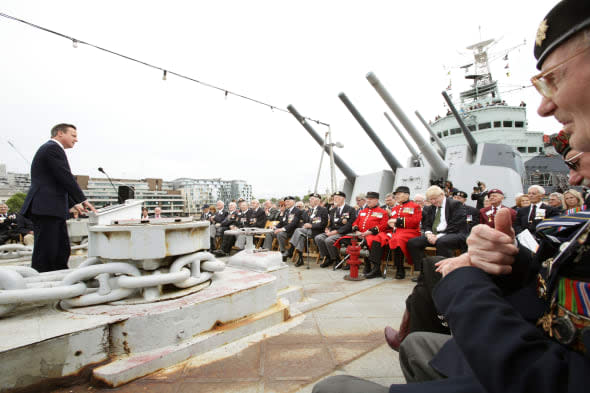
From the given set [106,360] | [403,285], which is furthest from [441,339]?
[403,285]

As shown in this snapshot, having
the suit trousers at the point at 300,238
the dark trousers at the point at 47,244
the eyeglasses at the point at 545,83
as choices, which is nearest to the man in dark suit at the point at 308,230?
the suit trousers at the point at 300,238

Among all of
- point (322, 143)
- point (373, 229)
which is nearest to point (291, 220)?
point (373, 229)

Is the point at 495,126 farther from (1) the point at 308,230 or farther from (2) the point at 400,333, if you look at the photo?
(2) the point at 400,333

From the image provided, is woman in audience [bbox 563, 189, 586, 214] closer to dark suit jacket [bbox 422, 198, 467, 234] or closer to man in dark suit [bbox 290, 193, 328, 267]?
dark suit jacket [bbox 422, 198, 467, 234]

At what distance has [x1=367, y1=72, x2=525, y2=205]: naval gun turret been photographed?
10.4 meters

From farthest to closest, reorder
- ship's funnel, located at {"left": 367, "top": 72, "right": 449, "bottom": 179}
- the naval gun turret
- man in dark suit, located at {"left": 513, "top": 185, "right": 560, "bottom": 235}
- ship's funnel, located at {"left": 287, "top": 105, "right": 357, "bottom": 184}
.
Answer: ship's funnel, located at {"left": 287, "top": 105, "right": 357, "bottom": 184}
ship's funnel, located at {"left": 367, "top": 72, "right": 449, "bottom": 179}
the naval gun turret
man in dark suit, located at {"left": 513, "top": 185, "right": 560, "bottom": 235}

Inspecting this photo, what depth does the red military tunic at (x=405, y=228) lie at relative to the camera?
4746 millimetres

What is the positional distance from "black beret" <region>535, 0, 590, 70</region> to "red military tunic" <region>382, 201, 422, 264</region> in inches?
172

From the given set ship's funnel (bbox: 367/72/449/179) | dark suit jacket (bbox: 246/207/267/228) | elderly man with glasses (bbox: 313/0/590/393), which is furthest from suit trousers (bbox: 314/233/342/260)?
ship's funnel (bbox: 367/72/449/179)

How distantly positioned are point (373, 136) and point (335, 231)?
8.01m

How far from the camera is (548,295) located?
2.37 feet

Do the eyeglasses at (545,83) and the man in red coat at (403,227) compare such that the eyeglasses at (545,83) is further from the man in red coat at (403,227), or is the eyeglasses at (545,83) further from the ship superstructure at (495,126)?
the ship superstructure at (495,126)

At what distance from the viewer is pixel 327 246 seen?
5.77 metres

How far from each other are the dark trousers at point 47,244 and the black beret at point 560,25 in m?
3.43
